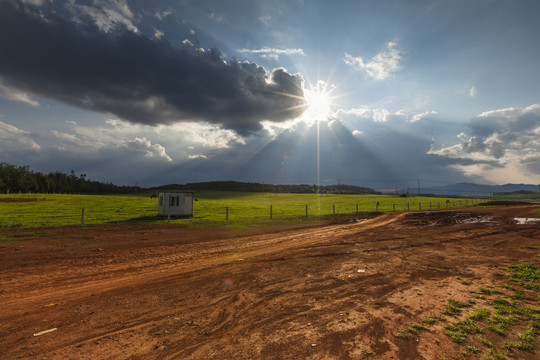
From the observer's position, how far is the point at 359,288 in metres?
7.81

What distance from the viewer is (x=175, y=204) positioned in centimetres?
3403

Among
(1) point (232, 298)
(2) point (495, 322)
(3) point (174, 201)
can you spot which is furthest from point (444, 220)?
(3) point (174, 201)

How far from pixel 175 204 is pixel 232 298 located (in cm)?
2979

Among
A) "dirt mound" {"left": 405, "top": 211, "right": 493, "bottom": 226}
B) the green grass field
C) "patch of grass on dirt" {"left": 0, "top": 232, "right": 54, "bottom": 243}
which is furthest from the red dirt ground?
"dirt mound" {"left": 405, "top": 211, "right": 493, "bottom": 226}

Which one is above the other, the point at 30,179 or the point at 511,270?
the point at 30,179

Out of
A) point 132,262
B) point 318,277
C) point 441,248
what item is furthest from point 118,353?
point 441,248

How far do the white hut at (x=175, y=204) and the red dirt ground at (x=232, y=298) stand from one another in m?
19.9

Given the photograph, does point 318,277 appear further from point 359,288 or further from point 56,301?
point 56,301

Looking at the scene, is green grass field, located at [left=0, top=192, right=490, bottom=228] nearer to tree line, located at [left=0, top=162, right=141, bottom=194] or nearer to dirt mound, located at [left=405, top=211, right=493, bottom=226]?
dirt mound, located at [left=405, top=211, right=493, bottom=226]

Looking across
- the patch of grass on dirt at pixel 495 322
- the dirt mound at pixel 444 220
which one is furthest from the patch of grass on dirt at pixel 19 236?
the dirt mound at pixel 444 220

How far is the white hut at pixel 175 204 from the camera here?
33812 millimetres

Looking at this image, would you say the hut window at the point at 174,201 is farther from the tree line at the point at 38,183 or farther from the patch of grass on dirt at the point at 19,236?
the tree line at the point at 38,183

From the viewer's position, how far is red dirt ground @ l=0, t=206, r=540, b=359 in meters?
4.71

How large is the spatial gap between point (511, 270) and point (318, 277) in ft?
26.2
